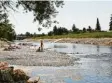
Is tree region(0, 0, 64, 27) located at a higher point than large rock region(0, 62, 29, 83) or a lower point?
higher

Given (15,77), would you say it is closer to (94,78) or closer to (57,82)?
(57,82)

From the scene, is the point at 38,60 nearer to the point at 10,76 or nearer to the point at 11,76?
the point at 11,76

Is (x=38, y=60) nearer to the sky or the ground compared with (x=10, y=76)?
nearer to the ground

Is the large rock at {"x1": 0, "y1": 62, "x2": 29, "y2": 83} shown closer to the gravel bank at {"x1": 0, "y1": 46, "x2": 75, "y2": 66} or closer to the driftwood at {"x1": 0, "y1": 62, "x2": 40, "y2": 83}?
the driftwood at {"x1": 0, "y1": 62, "x2": 40, "y2": 83}

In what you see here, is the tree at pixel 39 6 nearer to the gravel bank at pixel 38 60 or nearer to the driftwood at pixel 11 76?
the driftwood at pixel 11 76

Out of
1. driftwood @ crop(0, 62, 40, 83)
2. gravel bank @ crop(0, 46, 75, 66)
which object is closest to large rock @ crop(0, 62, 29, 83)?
driftwood @ crop(0, 62, 40, 83)

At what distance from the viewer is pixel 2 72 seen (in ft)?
70.9

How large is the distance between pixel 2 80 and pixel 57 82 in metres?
5.60

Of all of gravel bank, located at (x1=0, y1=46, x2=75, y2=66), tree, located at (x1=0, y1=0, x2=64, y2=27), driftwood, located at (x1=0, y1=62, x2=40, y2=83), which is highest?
tree, located at (x1=0, y1=0, x2=64, y2=27)

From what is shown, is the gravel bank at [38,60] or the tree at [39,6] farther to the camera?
the gravel bank at [38,60]

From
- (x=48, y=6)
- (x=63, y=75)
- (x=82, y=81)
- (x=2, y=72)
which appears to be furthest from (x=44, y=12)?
(x=63, y=75)

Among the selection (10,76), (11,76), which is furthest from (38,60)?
(10,76)

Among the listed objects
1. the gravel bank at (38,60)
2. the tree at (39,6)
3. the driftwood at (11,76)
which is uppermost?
the tree at (39,6)

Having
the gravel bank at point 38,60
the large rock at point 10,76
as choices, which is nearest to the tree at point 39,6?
the large rock at point 10,76
